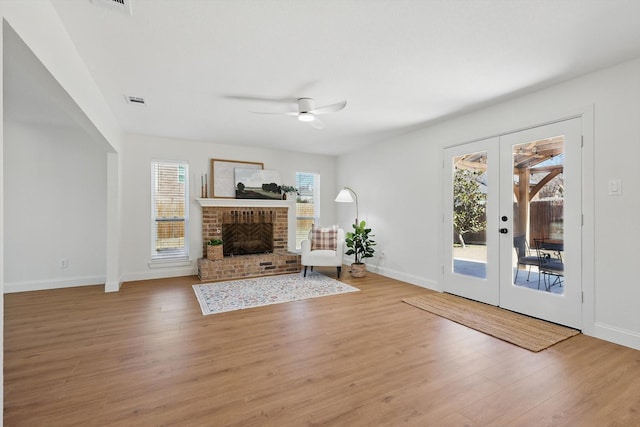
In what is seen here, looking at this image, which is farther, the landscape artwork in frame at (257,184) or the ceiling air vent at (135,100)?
the landscape artwork in frame at (257,184)

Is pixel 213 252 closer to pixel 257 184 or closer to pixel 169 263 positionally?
pixel 169 263

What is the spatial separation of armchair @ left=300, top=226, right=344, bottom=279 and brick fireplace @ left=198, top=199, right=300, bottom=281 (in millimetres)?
449

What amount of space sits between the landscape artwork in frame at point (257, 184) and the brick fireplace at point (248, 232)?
188 mm

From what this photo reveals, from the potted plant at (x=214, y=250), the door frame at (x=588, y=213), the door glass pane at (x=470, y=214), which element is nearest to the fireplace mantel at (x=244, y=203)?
the potted plant at (x=214, y=250)

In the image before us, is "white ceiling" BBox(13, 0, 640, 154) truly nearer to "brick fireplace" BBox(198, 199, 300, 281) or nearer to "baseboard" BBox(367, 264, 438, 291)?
"brick fireplace" BBox(198, 199, 300, 281)

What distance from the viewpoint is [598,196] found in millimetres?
2867

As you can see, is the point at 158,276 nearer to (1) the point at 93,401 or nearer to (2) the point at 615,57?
(1) the point at 93,401

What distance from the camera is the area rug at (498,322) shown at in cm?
280

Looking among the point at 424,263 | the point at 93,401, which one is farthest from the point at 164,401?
the point at 424,263

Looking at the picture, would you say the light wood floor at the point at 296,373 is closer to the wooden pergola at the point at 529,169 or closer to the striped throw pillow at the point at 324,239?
the wooden pergola at the point at 529,169

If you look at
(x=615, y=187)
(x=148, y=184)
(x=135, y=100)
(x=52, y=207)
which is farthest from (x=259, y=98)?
(x=52, y=207)

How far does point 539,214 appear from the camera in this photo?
3326mm

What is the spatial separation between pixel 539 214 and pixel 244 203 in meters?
4.47

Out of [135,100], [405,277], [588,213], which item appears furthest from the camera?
[405,277]
